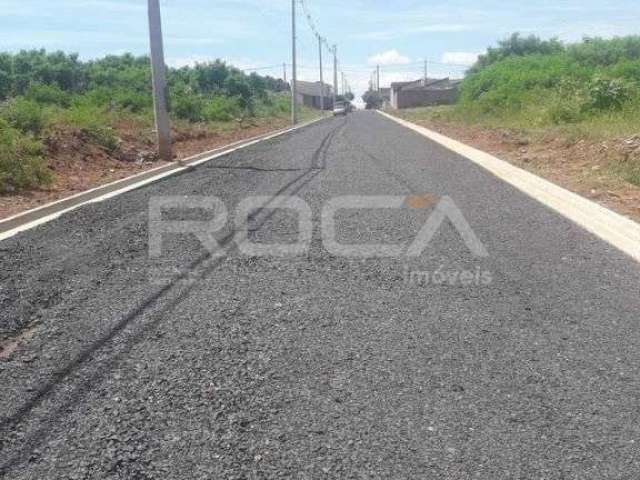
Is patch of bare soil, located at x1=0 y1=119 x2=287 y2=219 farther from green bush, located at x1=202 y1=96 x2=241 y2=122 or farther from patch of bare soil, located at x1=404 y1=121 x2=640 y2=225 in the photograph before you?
green bush, located at x1=202 y1=96 x2=241 y2=122

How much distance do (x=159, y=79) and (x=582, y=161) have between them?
33.4 feet

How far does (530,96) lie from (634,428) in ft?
93.2

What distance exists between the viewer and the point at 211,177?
1215 centimetres

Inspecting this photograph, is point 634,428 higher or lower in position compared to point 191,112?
lower

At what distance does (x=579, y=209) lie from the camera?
845cm

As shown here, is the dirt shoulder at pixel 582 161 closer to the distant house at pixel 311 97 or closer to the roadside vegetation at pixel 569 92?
the roadside vegetation at pixel 569 92

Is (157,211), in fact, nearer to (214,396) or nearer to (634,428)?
(214,396)

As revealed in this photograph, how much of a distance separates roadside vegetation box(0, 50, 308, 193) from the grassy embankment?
10.7 metres

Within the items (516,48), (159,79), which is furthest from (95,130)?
(516,48)

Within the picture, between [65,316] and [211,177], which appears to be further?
[211,177]

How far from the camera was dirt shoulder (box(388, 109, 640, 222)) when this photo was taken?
9.36 meters

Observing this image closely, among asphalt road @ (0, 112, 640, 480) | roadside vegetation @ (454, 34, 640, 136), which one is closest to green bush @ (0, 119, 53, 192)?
asphalt road @ (0, 112, 640, 480)

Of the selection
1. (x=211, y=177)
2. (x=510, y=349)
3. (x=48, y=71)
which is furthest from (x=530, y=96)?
(x=48, y=71)

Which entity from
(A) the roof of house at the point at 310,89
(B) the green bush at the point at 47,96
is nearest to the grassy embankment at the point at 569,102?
(B) the green bush at the point at 47,96
